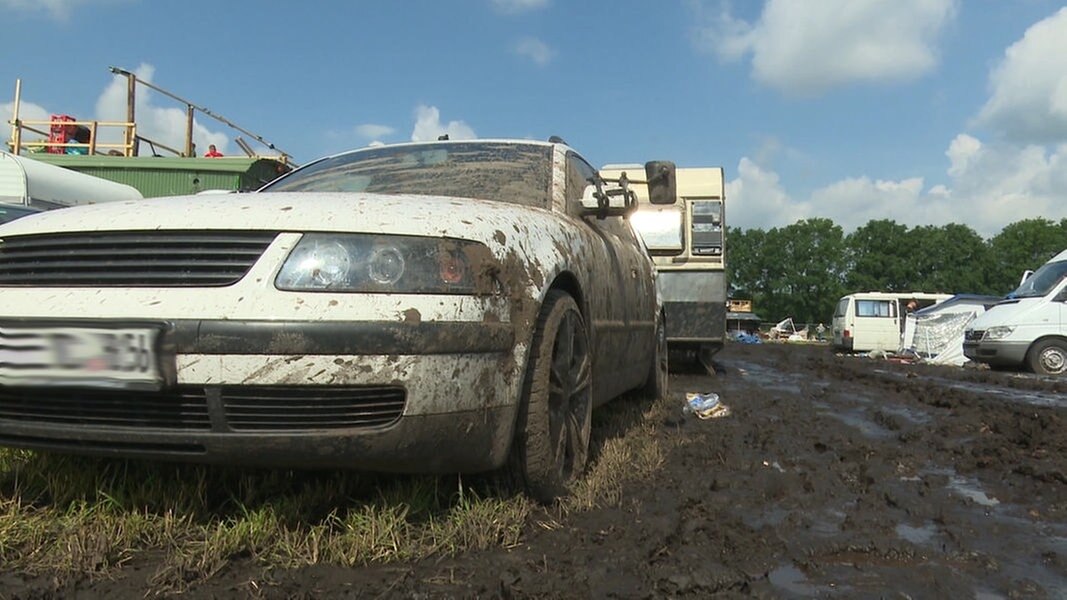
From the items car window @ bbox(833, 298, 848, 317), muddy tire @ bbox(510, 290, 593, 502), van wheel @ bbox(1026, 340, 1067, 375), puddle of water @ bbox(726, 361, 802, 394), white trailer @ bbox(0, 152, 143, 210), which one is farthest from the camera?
car window @ bbox(833, 298, 848, 317)

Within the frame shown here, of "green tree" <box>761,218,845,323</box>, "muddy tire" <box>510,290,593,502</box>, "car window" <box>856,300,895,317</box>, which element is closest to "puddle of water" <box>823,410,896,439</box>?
"muddy tire" <box>510,290,593,502</box>

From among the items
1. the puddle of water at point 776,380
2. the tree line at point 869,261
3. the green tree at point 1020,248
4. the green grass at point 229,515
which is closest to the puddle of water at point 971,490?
the green grass at point 229,515

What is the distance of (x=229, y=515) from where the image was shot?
2.25 metres

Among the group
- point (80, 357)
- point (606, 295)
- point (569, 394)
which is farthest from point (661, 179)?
point (80, 357)

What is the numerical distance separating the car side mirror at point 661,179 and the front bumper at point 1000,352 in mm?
11070

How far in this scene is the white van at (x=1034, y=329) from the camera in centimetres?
1171

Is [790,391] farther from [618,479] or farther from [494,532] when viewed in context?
[494,532]

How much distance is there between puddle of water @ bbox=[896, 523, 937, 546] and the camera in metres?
2.40

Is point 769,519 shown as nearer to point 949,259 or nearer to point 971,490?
point 971,490

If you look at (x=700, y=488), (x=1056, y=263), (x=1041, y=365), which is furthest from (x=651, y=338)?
(x=1056, y=263)

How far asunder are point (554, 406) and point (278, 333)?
1095 mm

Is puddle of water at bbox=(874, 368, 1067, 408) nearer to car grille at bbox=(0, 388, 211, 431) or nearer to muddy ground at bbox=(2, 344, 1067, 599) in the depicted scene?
muddy ground at bbox=(2, 344, 1067, 599)

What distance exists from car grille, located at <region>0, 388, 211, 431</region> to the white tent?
17.0 metres

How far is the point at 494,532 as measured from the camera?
2211 mm
